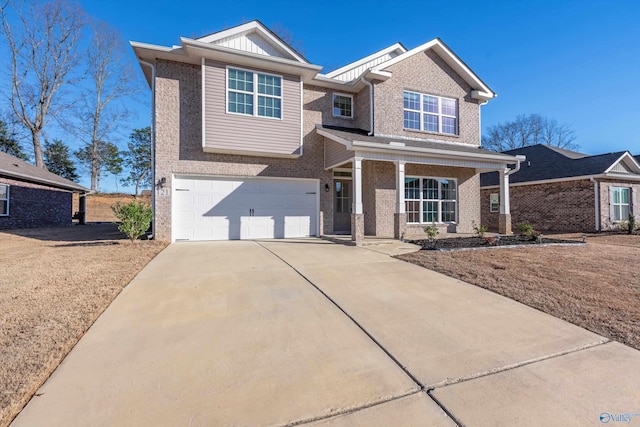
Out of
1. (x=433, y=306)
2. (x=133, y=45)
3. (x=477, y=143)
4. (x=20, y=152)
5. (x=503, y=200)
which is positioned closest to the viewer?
(x=433, y=306)

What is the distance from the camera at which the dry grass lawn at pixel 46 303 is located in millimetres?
2176

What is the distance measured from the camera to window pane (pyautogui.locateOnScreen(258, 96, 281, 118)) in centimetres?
1007

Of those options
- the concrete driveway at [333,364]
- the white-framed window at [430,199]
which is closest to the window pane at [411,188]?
the white-framed window at [430,199]

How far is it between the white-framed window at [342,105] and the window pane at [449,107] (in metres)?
4.14

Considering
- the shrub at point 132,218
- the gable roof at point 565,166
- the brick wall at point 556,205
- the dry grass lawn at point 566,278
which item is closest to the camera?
the dry grass lawn at point 566,278

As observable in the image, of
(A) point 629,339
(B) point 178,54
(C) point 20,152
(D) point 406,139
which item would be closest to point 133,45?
(B) point 178,54

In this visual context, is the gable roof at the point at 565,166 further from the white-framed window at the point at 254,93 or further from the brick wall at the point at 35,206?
the brick wall at the point at 35,206

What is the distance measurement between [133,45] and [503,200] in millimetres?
14186

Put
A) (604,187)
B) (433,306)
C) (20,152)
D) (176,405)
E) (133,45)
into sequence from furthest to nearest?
(20,152)
(604,187)
(133,45)
(433,306)
(176,405)

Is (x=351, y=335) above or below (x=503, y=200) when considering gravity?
below

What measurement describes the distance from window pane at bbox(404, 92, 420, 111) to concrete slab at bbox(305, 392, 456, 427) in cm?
1192

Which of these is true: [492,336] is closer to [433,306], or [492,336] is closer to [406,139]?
[433,306]

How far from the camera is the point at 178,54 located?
923cm

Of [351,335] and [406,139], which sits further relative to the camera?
[406,139]
